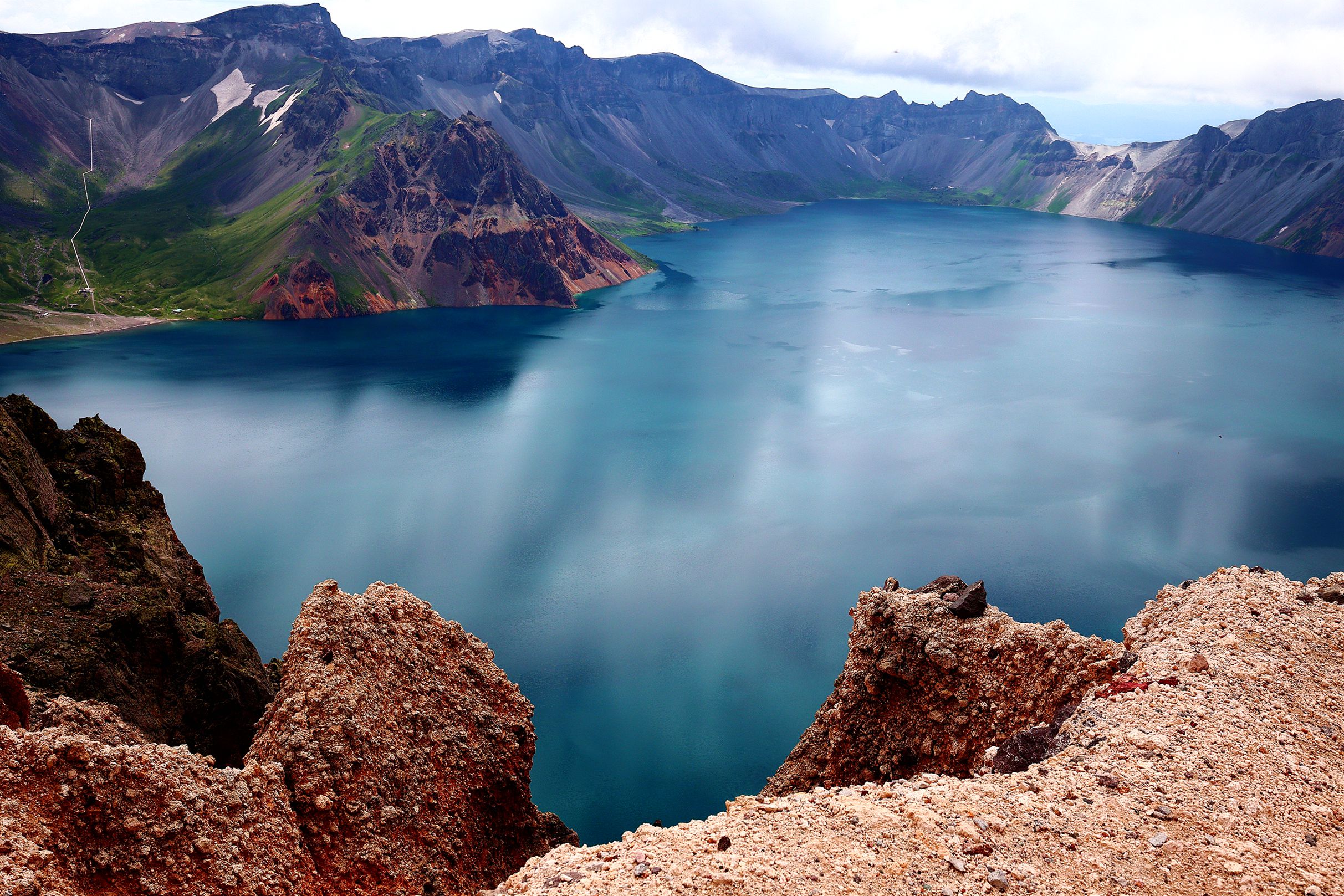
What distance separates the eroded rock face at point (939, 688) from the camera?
23.6 metres

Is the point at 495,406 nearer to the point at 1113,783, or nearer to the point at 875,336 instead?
the point at 875,336

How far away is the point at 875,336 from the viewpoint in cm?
13975

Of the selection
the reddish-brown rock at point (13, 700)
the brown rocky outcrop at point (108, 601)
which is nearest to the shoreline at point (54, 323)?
the brown rocky outcrop at point (108, 601)

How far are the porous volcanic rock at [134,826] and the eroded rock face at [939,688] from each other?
16063mm

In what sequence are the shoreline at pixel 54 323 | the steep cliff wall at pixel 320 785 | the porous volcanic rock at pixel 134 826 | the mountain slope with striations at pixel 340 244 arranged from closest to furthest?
the porous volcanic rock at pixel 134 826 → the steep cliff wall at pixel 320 785 → the shoreline at pixel 54 323 → the mountain slope with striations at pixel 340 244

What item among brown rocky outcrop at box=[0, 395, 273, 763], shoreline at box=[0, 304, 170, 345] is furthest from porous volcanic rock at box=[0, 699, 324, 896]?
shoreline at box=[0, 304, 170, 345]

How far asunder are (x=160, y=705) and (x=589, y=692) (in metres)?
25.7

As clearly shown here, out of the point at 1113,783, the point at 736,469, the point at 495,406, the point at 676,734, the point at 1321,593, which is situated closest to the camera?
the point at 1113,783

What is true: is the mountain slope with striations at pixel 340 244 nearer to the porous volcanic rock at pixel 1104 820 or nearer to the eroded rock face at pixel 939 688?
the eroded rock face at pixel 939 688

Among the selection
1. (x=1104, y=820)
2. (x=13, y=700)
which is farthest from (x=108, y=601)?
(x=1104, y=820)

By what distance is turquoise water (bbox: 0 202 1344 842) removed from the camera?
50.9 metres

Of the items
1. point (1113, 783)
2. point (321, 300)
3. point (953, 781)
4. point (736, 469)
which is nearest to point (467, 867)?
point (953, 781)

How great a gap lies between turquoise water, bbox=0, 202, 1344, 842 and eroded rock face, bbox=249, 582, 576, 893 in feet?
50.6

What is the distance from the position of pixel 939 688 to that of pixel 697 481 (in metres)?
53.5
